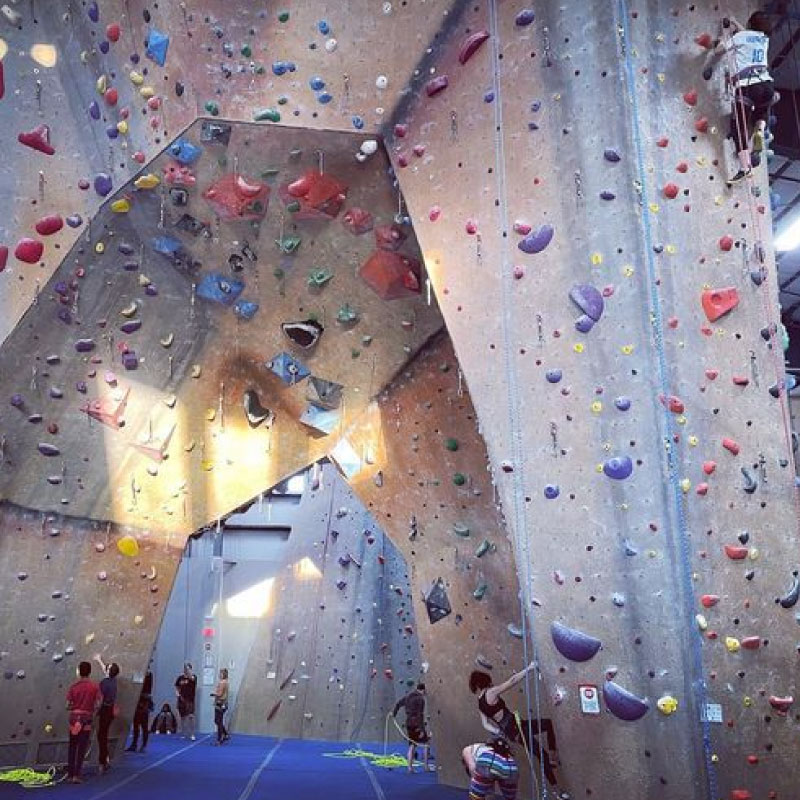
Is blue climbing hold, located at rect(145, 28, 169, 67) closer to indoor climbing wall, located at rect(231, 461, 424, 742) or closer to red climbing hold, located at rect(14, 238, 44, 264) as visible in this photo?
red climbing hold, located at rect(14, 238, 44, 264)

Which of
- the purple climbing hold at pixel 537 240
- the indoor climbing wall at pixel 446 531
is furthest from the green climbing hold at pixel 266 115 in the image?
the indoor climbing wall at pixel 446 531

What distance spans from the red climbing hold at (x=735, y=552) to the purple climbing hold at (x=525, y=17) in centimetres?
327

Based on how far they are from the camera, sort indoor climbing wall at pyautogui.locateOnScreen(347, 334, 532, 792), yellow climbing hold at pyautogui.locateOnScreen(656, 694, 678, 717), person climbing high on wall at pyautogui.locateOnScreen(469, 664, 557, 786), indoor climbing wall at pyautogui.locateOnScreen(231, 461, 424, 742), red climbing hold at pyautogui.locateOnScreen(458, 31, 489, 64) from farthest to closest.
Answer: indoor climbing wall at pyautogui.locateOnScreen(231, 461, 424, 742) < indoor climbing wall at pyautogui.locateOnScreen(347, 334, 532, 792) < red climbing hold at pyautogui.locateOnScreen(458, 31, 489, 64) < person climbing high on wall at pyautogui.locateOnScreen(469, 664, 557, 786) < yellow climbing hold at pyautogui.locateOnScreen(656, 694, 678, 717)

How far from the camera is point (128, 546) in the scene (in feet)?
25.2

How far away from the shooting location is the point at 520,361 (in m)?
5.10

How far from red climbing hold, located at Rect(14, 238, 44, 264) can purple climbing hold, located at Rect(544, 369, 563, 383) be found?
354cm

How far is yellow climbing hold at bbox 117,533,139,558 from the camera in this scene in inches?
301

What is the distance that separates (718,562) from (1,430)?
17.2 feet

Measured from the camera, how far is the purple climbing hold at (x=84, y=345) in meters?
6.93

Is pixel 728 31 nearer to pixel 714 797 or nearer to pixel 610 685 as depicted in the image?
pixel 610 685

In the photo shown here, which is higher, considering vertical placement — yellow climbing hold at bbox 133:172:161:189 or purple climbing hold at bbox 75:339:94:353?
yellow climbing hold at bbox 133:172:161:189

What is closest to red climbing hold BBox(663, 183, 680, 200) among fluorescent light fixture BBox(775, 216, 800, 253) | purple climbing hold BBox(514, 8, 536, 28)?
purple climbing hold BBox(514, 8, 536, 28)

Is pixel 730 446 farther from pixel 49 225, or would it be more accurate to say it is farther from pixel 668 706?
pixel 49 225

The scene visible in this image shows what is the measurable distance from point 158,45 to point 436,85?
1868mm
